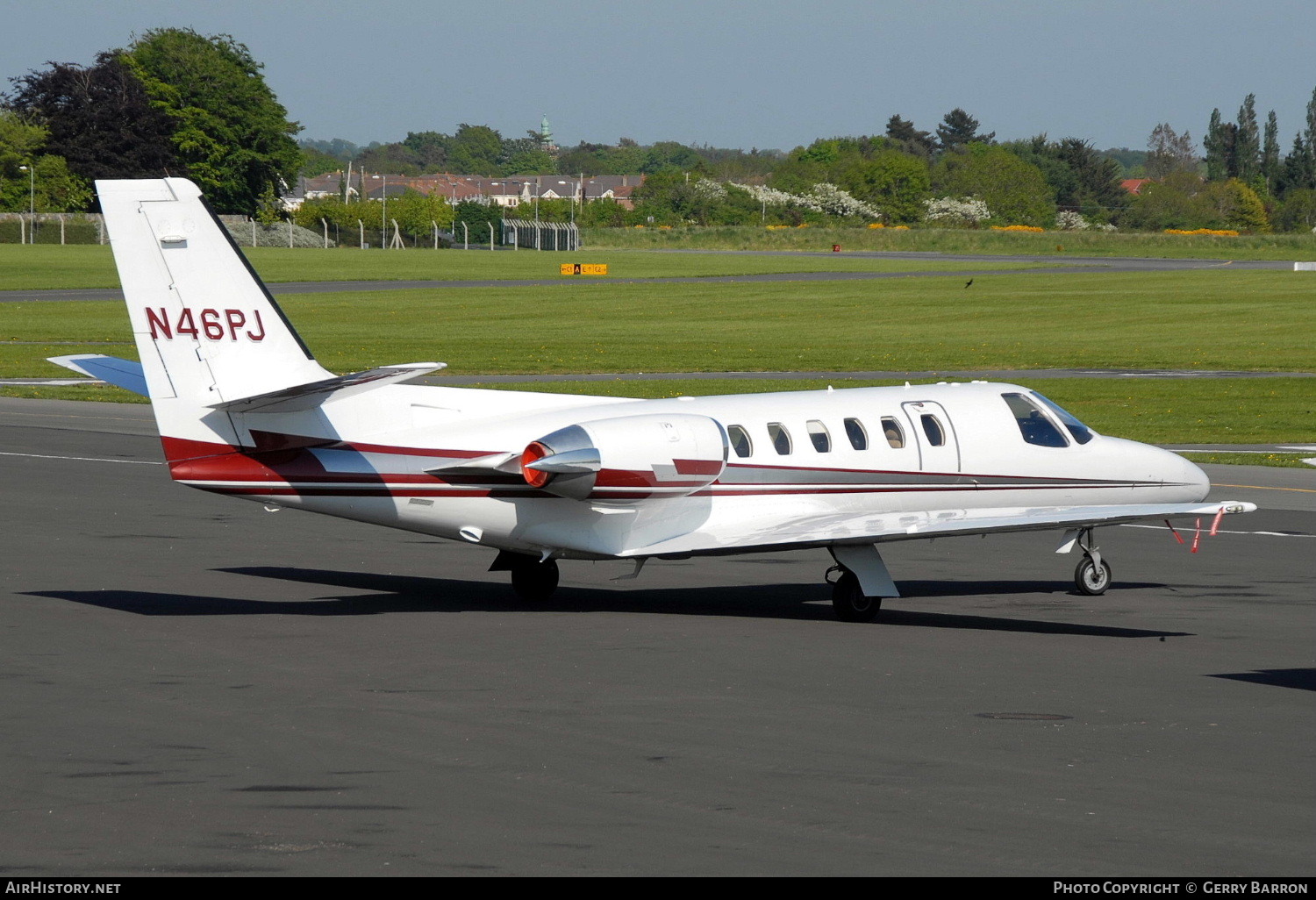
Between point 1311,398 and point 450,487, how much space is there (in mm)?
33414

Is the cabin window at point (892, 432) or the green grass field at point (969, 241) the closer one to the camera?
the cabin window at point (892, 432)

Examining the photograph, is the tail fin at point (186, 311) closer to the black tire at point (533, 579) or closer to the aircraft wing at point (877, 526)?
the black tire at point (533, 579)

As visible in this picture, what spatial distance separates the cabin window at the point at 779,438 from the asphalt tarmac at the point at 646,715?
1878 mm

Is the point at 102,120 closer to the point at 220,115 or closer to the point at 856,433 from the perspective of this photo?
the point at 220,115

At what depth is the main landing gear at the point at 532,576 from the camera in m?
19.8

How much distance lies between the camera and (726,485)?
1905cm

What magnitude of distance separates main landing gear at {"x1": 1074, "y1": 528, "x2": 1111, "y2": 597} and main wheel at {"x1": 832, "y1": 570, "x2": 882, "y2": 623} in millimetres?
3067

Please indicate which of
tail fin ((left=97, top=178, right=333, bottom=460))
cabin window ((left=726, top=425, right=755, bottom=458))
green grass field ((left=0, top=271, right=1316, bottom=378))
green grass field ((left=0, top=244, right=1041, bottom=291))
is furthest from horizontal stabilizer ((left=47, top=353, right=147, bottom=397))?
green grass field ((left=0, top=244, right=1041, bottom=291))

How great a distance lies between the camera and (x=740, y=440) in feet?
63.1

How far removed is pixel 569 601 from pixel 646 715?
6241 mm

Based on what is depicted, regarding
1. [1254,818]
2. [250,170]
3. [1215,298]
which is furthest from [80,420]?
[250,170]

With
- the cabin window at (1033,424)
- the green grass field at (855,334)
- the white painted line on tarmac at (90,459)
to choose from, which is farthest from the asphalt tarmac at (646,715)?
the green grass field at (855,334)

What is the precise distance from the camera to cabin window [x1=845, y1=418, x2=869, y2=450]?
1986cm
